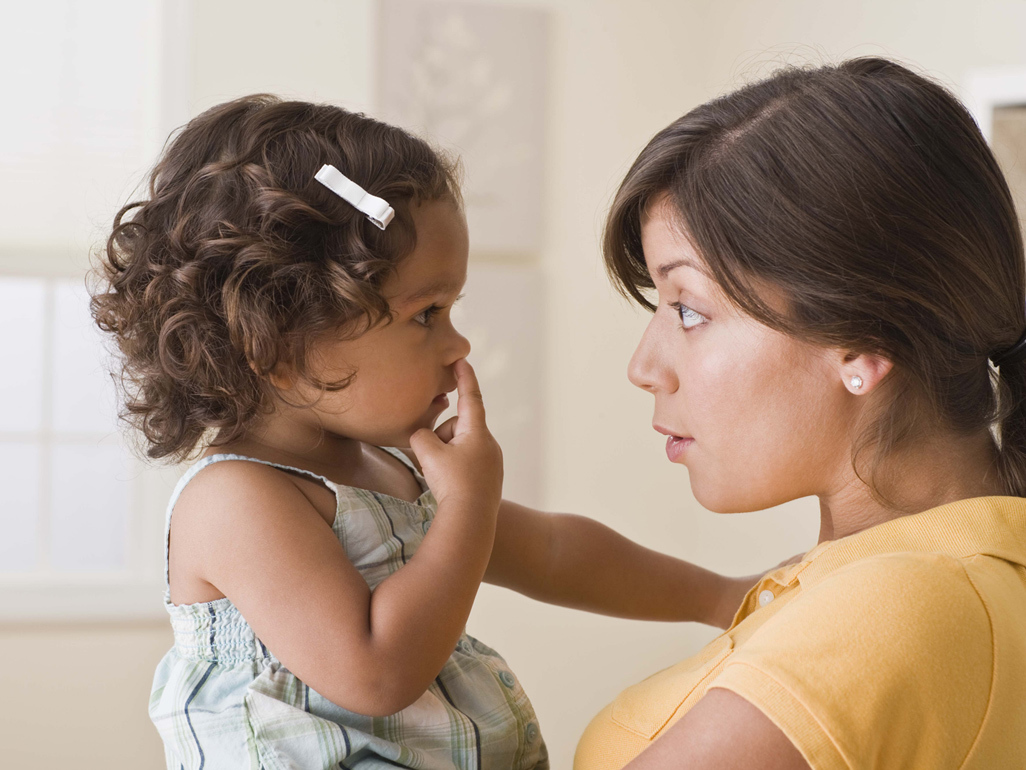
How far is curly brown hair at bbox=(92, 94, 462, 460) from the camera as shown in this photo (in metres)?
1.19

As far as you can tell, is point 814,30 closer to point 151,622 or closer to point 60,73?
point 60,73

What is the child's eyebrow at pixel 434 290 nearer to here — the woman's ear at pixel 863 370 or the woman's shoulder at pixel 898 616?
the woman's ear at pixel 863 370

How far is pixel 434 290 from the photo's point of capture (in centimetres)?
126

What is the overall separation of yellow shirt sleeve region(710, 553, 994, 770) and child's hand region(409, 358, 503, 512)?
0.46 metres

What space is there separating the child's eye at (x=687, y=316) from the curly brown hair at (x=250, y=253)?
37cm

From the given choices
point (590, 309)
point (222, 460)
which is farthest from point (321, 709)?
point (590, 309)

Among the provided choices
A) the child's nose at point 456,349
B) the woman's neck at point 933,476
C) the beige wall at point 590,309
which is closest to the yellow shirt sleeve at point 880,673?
the woman's neck at point 933,476

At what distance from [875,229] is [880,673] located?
1.50 feet

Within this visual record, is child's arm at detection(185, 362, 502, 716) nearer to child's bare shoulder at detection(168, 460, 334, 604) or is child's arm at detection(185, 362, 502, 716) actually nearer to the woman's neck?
child's bare shoulder at detection(168, 460, 334, 604)

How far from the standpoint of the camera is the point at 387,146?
4.21ft

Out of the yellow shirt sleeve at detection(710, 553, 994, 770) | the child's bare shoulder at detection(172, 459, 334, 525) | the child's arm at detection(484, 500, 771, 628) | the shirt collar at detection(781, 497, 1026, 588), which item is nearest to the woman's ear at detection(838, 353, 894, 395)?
the shirt collar at detection(781, 497, 1026, 588)

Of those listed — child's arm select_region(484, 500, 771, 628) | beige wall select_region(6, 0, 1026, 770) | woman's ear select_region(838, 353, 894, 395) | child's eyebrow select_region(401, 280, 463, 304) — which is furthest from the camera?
beige wall select_region(6, 0, 1026, 770)

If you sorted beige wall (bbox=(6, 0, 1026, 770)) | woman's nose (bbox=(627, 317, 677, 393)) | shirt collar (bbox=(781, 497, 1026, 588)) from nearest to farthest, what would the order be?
shirt collar (bbox=(781, 497, 1026, 588)) < woman's nose (bbox=(627, 317, 677, 393)) < beige wall (bbox=(6, 0, 1026, 770))

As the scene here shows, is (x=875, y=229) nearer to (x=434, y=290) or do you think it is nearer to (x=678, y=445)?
(x=678, y=445)
